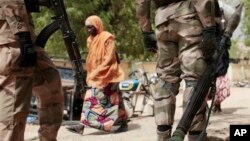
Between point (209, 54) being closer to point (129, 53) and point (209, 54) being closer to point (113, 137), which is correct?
point (113, 137)

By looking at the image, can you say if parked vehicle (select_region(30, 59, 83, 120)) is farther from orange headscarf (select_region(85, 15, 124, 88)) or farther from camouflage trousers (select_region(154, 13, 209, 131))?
camouflage trousers (select_region(154, 13, 209, 131))

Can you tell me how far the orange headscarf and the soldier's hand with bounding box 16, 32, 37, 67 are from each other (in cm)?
340

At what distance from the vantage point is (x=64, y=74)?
9.18m

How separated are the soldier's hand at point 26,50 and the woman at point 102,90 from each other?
332 cm

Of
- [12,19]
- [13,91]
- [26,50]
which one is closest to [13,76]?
[13,91]

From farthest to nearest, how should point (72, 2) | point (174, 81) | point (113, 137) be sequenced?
point (72, 2), point (113, 137), point (174, 81)

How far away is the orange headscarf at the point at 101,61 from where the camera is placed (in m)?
7.21

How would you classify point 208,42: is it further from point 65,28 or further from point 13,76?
point 13,76

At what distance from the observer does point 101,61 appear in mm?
7316

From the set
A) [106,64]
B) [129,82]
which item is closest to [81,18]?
[129,82]

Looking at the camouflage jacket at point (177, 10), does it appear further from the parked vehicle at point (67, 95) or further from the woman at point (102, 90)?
the parked vehicle at point (67, 95)

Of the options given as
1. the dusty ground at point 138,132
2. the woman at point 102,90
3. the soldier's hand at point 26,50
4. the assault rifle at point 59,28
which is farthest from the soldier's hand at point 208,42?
the woman at point 102,90

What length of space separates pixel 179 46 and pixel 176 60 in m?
0.13

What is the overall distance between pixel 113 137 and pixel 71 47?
242 centimetres
